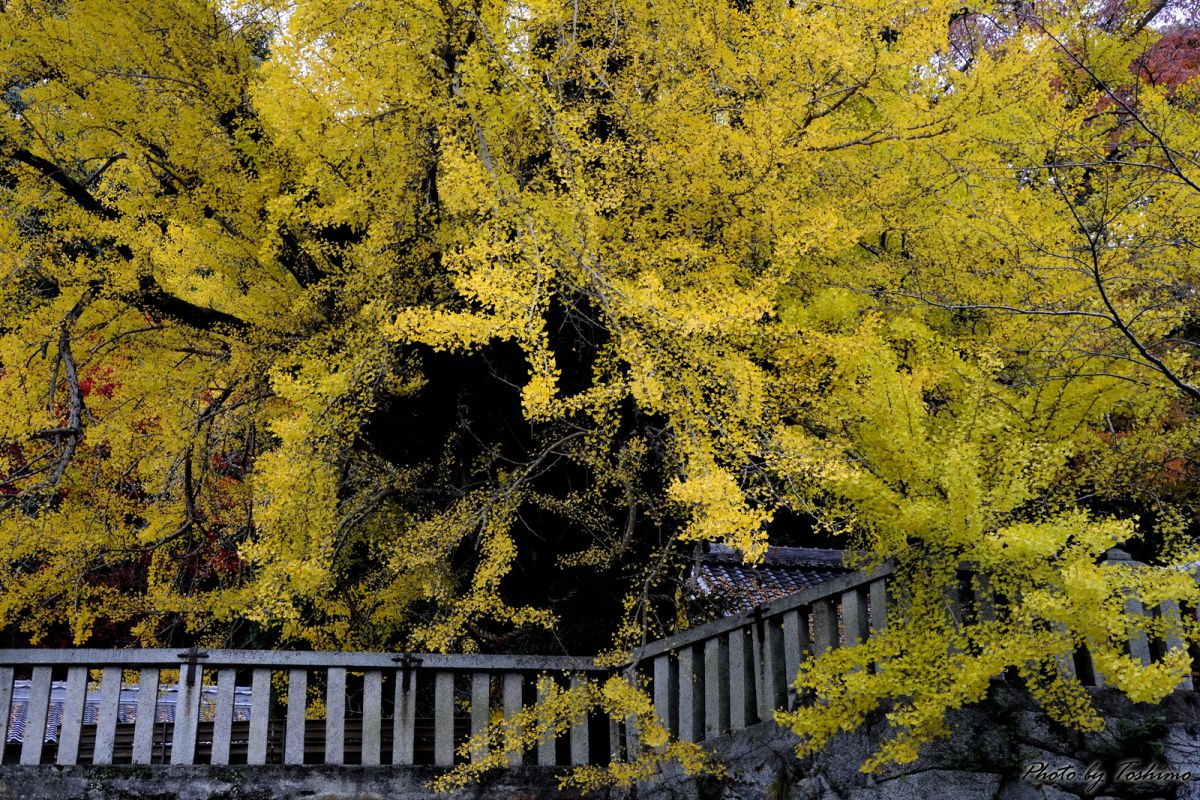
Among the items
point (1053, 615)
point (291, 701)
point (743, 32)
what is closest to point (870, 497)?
point (1053, 615)

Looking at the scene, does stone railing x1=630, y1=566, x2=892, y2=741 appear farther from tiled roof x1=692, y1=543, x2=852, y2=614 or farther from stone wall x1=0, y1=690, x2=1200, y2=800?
tiled roof x1=692, y1=543, x2=852, y2=614

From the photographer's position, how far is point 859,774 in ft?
15.3

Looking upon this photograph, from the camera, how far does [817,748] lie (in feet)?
14.7

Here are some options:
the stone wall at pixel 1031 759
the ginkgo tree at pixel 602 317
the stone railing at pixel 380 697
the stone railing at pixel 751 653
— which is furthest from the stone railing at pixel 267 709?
the stone wall at pixel 1031 759

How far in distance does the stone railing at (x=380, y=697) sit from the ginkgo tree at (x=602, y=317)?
13.9 inches

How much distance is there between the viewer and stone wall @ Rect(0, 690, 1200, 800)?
4.14 metres

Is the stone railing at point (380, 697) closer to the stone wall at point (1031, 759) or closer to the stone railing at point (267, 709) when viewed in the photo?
the stone railing at point (267, 709)

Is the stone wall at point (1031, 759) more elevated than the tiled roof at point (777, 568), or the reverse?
the tiled roof at point (777, 568)

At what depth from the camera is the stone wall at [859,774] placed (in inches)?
163

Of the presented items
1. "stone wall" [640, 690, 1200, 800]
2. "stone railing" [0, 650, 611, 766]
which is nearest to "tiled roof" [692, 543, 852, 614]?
"stone railing" [0, 650, 611, 766]

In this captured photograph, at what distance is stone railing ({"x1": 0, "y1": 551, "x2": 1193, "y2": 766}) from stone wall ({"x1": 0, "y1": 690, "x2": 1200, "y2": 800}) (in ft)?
0.33

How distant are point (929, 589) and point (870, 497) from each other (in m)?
0.48

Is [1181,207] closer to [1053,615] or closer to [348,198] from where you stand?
[1053,615]

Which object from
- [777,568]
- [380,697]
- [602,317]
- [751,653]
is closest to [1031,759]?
[751,653]
